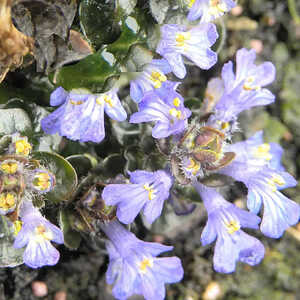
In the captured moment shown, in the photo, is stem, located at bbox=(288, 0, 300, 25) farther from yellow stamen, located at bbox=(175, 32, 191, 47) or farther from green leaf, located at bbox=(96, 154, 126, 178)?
green leaf, located at bbox=(96, 154, 126, 178)

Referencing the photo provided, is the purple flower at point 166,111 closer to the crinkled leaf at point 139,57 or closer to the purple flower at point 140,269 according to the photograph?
the crinkled leaf at point 139,57

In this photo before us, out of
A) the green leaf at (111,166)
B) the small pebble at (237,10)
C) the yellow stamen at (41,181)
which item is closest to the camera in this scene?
the yellow stamen at (41,181)

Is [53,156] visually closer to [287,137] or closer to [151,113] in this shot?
[151,113]

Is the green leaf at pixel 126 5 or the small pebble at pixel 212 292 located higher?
the green leaf at pixel 126 5

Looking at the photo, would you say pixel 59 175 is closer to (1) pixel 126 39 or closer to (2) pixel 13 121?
(2) pixel 13 121

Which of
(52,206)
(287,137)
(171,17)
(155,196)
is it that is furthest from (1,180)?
(287,137)

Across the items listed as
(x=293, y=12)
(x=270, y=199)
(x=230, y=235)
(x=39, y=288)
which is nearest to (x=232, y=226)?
(x=230, y=235)

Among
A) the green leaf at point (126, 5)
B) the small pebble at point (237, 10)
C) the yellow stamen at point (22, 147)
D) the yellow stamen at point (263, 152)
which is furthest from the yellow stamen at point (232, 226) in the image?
the small pebble at point (237, 10)
